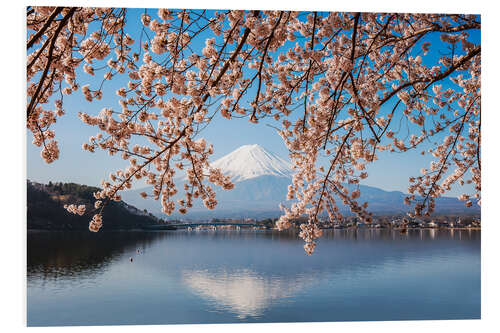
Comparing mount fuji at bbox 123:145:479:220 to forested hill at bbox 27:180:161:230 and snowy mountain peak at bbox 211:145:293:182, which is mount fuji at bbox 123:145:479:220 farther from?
forested hill at bbox 27:180:161:230

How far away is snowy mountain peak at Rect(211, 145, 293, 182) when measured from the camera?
394 cm

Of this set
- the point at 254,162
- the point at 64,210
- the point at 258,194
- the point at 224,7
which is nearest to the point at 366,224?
the point at 254,162

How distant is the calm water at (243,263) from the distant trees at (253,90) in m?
0.94

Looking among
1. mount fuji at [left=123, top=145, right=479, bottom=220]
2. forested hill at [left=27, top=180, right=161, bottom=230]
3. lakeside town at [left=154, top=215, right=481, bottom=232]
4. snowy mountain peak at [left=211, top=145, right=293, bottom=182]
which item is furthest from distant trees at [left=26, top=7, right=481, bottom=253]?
forested hill at [left=27, top=180, right=161, bottom=230]

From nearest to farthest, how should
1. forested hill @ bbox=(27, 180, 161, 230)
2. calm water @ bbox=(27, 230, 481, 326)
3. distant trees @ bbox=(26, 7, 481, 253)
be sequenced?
distant trees @ bbox=(26, 7, 481, 253) → forested hill @ bbox=(27, 180, 161, 230) → calm water @ bbox=(27, 230, 481, 326)

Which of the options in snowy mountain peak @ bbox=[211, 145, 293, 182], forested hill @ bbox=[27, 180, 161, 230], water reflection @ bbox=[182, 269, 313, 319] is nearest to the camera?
forested hill @ bbox=[27, 180, 161, 230]

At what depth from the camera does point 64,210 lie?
3.67 m

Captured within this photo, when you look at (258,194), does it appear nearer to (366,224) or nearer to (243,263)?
(366,224)

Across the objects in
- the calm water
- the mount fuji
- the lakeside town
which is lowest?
the calm water

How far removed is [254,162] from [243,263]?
7.83ft

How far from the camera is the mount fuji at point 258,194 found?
11.7ft

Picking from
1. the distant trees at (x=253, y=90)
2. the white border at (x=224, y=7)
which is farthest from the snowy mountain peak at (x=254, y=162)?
the white border at (x=224, y=7)
